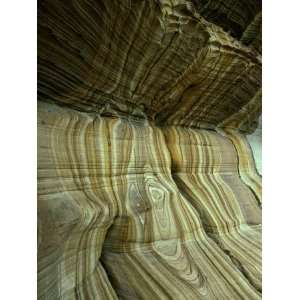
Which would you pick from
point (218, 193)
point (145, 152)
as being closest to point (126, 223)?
point (145, 152)

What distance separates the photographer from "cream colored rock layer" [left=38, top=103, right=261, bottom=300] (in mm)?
776

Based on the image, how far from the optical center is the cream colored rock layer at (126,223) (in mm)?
776

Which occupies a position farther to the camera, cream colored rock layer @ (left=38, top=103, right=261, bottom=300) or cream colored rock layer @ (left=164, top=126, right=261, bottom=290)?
cream colored rock layer @ (left=164, top=126, right=261, bottom=290)

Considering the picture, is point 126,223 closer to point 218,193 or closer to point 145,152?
point 145,152

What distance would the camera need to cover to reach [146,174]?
101cm

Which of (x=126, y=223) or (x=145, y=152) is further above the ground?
(x=145, y=152)

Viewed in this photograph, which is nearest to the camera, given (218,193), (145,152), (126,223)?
(126,223)

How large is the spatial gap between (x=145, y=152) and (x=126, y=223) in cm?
22

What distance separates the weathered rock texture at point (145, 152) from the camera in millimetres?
792

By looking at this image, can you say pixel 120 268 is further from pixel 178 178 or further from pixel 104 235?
pixel 178 178

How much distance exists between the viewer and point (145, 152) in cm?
102

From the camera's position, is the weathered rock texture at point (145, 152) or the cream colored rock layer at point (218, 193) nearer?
the weathered rock texture at point (145, 152)

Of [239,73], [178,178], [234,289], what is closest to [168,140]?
[178,178]

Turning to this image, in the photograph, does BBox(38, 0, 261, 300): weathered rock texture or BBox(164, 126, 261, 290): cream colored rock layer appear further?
BBox(164, 126, 261, 290): cream colored rock layer
